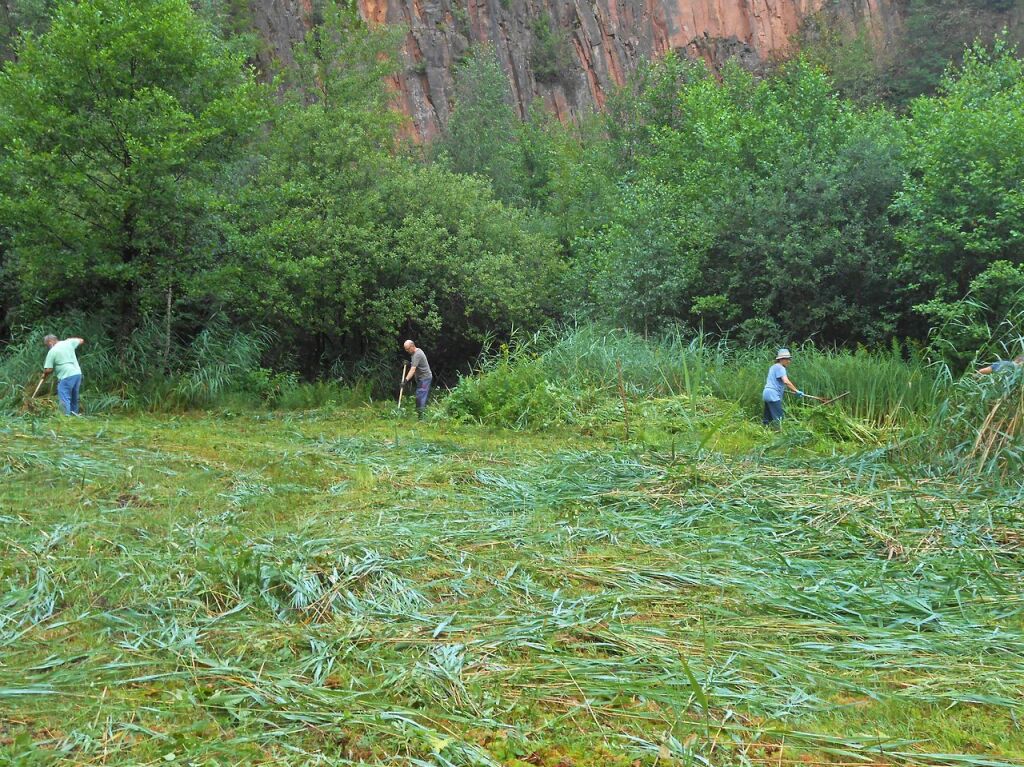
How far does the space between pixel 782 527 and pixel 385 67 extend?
28.7 m

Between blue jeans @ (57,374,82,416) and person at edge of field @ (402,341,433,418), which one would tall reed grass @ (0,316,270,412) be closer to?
blue jeans @ (57,374,82,416)

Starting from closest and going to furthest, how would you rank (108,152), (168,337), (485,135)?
(108,152)
(168,337)
(485,135)

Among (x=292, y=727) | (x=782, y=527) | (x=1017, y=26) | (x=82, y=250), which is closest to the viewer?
(x=292, y=727)

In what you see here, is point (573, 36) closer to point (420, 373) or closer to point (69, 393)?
point (420, 373)

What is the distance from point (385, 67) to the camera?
31.4 metres

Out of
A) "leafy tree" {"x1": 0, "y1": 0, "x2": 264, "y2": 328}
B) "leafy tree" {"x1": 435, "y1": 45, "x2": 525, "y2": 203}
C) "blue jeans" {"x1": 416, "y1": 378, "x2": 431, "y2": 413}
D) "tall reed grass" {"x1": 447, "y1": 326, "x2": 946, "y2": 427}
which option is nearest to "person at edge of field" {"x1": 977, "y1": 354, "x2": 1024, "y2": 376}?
"tall reed grass" {"x1": 447, "y1": 326, "x2": 946, "y2": 427}

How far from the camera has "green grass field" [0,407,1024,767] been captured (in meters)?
3.18

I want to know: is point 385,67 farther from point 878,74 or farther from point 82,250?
point 878,74

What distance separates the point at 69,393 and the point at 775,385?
33.9 ft

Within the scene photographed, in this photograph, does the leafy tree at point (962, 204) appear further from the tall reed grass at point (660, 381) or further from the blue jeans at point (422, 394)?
the blue jeans at point (422, 394)

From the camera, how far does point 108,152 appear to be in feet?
52.6

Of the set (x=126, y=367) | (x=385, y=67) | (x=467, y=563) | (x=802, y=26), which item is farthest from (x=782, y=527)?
(x=802, y=26)

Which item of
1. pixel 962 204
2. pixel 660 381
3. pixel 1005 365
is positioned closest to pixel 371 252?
pixel 660 381

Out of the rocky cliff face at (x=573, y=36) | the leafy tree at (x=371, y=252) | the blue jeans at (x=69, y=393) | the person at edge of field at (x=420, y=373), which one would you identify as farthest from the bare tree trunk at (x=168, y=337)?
the rocky cliff face at (x=573, y=36)
